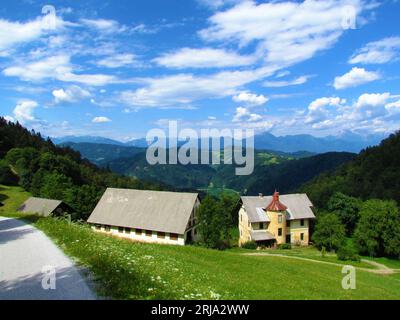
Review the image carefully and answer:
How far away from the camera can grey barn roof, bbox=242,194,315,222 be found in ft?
229

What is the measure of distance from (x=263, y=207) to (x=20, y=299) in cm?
6430

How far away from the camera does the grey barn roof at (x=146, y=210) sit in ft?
182

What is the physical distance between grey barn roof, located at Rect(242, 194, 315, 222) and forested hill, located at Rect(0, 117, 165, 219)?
4204 centimetres

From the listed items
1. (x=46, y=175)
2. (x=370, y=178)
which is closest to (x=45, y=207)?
(x=46, y=175)

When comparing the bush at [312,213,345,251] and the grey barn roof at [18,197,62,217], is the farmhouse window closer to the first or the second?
the grey barn roof at [18,197,62,217]

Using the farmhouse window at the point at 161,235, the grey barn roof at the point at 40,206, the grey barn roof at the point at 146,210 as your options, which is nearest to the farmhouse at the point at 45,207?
the grey barn roof at the point at 40,206

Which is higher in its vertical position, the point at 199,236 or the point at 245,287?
the point at 245,287

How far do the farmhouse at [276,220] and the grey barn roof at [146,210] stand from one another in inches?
679

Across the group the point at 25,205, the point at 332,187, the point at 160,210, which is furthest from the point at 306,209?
the point at 25,205

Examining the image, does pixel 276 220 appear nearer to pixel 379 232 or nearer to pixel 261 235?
pixel 261 235

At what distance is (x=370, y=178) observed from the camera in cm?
12106

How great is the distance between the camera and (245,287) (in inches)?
622
